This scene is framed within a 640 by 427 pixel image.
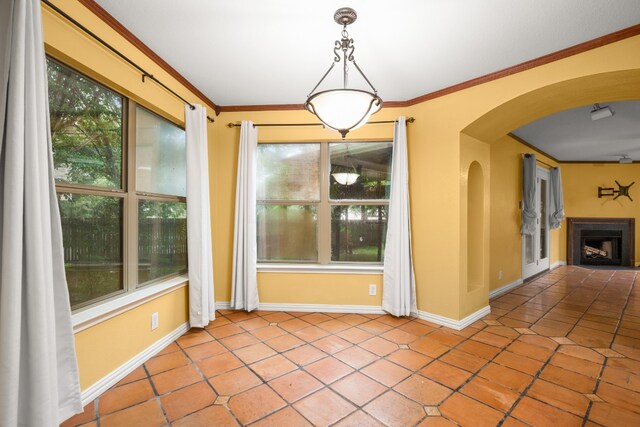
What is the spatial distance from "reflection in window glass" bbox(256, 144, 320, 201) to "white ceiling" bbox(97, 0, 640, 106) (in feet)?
3.14

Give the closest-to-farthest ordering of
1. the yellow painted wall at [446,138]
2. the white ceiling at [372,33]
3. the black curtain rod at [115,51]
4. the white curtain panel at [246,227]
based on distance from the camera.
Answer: the black curtain rod at [115,51] → the white ceiling at [372,33] → the yellow painted wall at [446,138] → the white curtain panel at [246,227]

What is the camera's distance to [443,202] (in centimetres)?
308

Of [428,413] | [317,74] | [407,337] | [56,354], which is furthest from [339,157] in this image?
[56,354]

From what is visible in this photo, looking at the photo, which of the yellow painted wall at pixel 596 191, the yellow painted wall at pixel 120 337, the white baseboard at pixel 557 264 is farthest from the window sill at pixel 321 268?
the yellow painted wall at pixel 596 191

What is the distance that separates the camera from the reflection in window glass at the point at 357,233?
3.61m

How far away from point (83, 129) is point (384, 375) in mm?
2775

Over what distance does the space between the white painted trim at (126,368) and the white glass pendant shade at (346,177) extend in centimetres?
236

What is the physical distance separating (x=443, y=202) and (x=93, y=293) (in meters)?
3.18

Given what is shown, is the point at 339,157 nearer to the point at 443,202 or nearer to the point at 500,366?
the point at 443,202

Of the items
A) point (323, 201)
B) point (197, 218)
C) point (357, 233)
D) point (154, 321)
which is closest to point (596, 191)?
point (357, 233)

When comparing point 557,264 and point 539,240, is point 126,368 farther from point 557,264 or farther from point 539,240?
point 557,264

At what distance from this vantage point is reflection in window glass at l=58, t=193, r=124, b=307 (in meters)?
1.90

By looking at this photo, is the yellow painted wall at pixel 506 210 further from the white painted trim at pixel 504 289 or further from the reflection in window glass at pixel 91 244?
the reflection in window glass at pixel 91 244

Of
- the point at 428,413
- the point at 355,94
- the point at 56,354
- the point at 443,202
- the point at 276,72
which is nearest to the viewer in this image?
the point at 56,354
